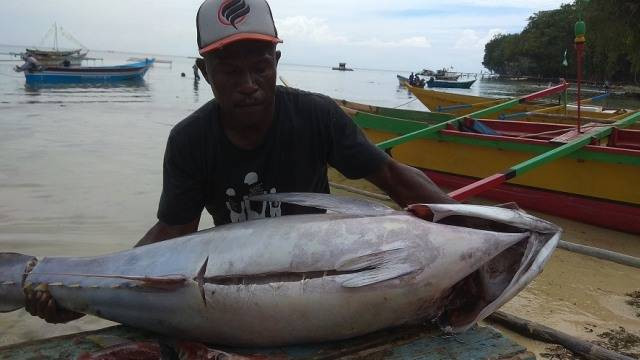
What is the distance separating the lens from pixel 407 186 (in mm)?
2314

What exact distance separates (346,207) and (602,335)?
237 centimetres

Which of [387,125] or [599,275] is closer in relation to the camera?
[599,275]

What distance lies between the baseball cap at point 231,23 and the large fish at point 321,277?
725 mm

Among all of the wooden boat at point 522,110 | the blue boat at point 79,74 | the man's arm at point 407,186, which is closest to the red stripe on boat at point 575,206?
the wooden boat at point 522,110

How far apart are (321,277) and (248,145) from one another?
36.5 inches

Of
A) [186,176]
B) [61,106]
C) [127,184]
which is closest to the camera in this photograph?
[186,176]

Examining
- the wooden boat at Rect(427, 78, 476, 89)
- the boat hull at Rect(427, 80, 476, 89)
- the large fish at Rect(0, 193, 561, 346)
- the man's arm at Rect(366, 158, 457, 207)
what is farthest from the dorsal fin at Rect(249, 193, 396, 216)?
the wooden boat at Rect(427, 78, 476, 89)

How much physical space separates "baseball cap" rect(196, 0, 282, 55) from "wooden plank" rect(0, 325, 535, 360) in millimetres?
1209

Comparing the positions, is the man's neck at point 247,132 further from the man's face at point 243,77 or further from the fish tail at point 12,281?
the fish tail at point 12,281

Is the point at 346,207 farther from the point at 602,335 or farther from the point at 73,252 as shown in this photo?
the point at 73,252

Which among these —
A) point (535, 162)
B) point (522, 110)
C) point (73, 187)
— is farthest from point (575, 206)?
point (73, 187)

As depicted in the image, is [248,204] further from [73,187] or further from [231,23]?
[73,187]

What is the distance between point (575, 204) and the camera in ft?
19.5

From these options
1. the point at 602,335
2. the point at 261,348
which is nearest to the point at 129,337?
the point at 261,348
